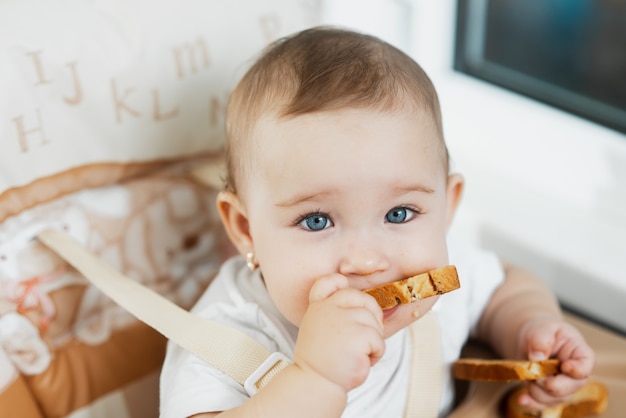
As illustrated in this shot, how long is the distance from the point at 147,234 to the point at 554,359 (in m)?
0.45

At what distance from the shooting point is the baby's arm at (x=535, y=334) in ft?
2.73

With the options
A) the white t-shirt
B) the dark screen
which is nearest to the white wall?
the dark screen

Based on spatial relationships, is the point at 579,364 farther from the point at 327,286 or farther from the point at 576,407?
the point at 327,286

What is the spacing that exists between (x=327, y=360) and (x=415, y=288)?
0.10 metres

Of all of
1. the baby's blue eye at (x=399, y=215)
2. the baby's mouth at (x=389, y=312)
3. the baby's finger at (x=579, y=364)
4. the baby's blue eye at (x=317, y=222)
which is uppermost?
the baby's blue eye at (x=317, y=222)

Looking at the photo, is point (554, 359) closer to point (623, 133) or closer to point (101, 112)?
point (623, 133)

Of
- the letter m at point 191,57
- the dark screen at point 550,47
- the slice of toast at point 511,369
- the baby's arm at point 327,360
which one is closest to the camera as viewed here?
the baby's arm at point 327,360

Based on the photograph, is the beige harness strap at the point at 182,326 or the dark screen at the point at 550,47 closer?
the beige harness strap at the point at 182,326

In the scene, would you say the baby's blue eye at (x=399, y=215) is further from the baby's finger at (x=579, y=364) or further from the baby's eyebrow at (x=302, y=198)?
the baby's finger at (x=579, y=364)

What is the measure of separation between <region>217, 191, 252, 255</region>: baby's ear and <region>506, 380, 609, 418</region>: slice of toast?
0.31 metres

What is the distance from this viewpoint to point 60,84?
2.77 feet

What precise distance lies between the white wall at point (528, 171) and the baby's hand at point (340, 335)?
0.46 meters

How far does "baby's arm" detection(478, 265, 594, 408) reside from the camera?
83 centimetres

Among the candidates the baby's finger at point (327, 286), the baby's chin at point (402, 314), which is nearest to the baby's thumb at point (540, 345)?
the baby's chin at point (402, 314)
